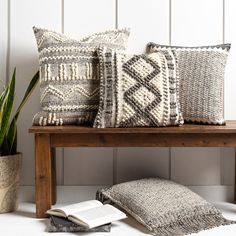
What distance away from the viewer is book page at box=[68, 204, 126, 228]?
162 centimetres

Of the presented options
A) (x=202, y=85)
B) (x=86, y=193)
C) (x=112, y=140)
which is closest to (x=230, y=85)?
(x=202, y=85)

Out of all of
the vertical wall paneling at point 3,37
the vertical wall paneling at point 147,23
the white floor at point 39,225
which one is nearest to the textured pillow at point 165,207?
the white floor at point 39,225

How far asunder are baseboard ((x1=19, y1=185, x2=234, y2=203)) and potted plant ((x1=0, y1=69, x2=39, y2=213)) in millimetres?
208

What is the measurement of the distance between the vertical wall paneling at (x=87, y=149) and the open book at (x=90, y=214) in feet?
1.31

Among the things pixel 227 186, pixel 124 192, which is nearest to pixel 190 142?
pixel 124 192

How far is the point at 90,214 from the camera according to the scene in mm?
1671

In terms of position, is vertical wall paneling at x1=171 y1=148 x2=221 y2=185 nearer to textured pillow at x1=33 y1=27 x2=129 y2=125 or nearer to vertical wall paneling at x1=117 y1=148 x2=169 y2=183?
vertical wall paneling at x1=117 y1=148 x2=169 y2=183

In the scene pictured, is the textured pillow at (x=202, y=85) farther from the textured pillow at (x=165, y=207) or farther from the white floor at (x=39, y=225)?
the white floor at (x=39, y=225)

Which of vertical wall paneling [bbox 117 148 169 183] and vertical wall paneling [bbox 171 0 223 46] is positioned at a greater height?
vertical wall paneling [bbox 171 0 223 46]

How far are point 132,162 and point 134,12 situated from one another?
0.73 meters

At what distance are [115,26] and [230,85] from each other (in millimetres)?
632

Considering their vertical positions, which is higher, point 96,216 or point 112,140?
point 112,140

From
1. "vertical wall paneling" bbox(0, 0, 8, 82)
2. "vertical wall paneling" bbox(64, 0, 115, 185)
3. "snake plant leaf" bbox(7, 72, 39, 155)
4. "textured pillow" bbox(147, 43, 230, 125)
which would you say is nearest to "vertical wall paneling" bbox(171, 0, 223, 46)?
"textured pillow" bbox(147, 43, 230, 125)

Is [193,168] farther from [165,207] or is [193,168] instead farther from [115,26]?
[115,26]
